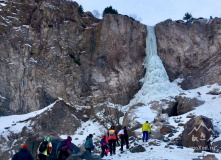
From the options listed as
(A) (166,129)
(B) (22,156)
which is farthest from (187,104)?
(B) (22,156)

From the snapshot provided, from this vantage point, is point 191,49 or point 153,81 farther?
point 191,49

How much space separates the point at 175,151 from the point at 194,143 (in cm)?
184

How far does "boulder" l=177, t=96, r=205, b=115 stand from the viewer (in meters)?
26.5

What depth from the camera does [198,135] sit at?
578 inches

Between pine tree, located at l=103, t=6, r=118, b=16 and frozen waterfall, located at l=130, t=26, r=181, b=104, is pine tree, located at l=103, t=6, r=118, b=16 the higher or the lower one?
the higher one

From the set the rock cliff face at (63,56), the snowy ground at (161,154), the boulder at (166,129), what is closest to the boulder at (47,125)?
the rock cliff face at (63,56)

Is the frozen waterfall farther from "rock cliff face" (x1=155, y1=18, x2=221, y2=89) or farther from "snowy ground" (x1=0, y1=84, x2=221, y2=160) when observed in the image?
"snowy ground" (x1=0, y1=84, x2=221, y2=160)

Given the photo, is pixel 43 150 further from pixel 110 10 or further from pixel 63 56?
pixel 110 10

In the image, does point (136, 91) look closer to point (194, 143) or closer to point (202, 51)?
point (202, 51)

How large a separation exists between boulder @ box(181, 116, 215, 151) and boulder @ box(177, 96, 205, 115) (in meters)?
11.1

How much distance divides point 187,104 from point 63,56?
54.6 feet

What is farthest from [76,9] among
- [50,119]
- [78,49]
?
[50,119]

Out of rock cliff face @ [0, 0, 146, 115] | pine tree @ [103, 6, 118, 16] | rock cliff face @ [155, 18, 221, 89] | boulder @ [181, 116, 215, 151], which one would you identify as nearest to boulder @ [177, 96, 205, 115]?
rock cliff face @ [155, 18, 221, 89]

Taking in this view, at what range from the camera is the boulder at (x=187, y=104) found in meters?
26.5
